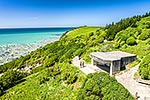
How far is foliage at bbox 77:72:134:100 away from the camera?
1498 cm

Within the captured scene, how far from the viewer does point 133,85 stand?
18.1m

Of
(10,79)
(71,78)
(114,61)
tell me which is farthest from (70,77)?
(10,79)

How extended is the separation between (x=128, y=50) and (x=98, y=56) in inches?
282

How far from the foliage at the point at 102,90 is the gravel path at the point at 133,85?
5.69 feet

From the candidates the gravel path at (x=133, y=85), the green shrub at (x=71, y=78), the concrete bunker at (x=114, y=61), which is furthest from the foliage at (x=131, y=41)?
the green shrub at (x=71, y=78)

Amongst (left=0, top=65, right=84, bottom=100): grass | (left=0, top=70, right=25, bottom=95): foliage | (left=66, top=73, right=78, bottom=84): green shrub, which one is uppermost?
(left=66, top=73, right=78, bottom=84): green shrub

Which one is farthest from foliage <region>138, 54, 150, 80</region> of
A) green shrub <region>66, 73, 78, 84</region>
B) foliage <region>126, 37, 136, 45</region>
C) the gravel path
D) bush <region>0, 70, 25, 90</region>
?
bush <region>0, 70, 25, 90</region>

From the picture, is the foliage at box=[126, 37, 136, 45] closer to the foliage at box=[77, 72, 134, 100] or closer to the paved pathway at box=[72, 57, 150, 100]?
the paved pathway at box=[72, 57, 150, 100]

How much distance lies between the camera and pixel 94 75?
1742cm

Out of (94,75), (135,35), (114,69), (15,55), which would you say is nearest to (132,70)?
(114,69)

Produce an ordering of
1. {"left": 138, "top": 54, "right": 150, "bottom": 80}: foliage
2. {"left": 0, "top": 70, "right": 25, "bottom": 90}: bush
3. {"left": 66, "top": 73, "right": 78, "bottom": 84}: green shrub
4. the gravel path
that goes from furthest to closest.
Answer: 1. {"left": 0, "top": 70, "right": 25, "bottom": 90}: bush
2. {"left": 66, "top": 73, "right": 78, "bottom": 84}: green shrub
3. {"left": 138, "top": 54, "right": 150, "bottom": 80}: foliage
4. the gravel path

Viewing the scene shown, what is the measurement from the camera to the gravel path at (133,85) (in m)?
16.7

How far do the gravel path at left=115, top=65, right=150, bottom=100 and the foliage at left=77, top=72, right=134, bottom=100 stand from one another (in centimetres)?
173

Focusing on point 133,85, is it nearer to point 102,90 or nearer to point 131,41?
point 102,90
